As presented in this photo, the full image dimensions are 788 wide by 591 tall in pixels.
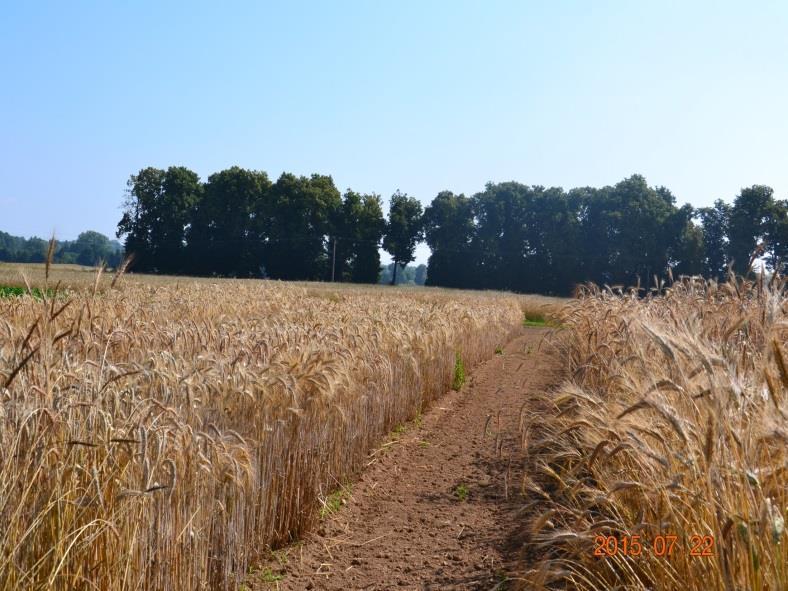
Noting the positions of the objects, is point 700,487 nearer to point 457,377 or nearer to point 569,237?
point 457,377

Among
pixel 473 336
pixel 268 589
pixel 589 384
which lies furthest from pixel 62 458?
pixel 473 336

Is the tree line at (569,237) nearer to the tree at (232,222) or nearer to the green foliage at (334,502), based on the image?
the tree at (232,222)

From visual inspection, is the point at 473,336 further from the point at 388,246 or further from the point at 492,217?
the point at 492,217

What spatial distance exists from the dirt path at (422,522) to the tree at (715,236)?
50.9m

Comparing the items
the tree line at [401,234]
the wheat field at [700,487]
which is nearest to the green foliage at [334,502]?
the wheat field at [700,487]

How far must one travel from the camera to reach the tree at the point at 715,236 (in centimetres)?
5294

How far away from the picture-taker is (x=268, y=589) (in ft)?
13.6

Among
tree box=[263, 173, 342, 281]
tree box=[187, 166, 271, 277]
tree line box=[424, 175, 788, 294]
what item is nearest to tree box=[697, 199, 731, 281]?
tree line box=[424, 175, 788, 294]

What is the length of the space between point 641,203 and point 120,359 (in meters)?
62.6

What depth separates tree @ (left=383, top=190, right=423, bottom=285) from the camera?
65.4 meters

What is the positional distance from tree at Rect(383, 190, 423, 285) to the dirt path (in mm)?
56631

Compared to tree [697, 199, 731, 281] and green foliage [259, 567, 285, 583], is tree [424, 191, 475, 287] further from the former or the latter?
green foliage [259, 567, 285, 583]
